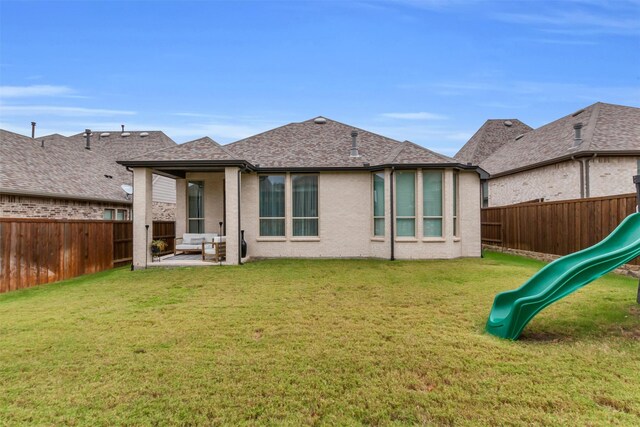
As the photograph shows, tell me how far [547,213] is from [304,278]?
360 inches

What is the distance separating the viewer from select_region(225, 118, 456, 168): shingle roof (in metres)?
12.7

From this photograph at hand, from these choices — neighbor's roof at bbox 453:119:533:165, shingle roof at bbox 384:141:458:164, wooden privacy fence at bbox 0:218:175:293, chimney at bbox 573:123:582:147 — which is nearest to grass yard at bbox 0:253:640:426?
wooden privacy fence at bbox 0:218:175:293

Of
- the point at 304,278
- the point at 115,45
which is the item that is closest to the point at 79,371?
the point at 304,278

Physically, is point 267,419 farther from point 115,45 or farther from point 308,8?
point 115,45

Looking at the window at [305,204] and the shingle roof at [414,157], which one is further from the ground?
the shingle roof at [414,157]

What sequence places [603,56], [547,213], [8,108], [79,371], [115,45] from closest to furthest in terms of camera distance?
1. [79,371]
2. [547,213]
3. [115,45]
4. [603,56]
5. [8,108]

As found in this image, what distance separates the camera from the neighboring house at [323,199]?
11.3 m

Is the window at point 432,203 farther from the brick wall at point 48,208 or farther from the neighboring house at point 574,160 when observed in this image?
the brick wall at point 48,208

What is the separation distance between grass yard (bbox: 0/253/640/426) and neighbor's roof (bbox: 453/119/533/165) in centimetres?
1788

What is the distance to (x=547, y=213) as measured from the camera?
12.0 m

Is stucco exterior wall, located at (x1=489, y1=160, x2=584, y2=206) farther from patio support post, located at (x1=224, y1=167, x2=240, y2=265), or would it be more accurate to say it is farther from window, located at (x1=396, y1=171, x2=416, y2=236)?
patio support post, located at (x1=224, y1=167, x2=240, y2=265)

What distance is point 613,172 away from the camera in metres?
13.1

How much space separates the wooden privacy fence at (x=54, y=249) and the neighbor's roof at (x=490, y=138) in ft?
70.0

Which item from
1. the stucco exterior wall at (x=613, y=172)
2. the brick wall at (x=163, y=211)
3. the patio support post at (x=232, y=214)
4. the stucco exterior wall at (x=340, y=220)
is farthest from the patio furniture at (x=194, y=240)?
the stucco exterior wall at (x=613, y=172)
